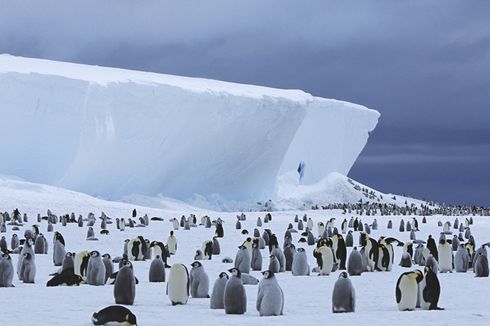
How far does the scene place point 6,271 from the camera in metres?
9.89

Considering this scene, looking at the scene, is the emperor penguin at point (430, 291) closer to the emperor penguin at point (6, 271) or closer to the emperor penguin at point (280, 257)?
the emperor penguin at point (280, 257)

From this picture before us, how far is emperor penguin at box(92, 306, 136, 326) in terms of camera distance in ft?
21.1

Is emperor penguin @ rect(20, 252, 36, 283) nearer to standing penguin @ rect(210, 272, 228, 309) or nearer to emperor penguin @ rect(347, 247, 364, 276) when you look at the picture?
standing penguin @ rect(210, 272, 228, 309)

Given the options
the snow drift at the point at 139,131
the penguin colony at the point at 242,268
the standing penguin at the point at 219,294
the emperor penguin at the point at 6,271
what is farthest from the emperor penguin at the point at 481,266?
the snow drift at the point at 139,131

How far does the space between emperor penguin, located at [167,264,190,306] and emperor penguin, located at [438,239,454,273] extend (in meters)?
5.68

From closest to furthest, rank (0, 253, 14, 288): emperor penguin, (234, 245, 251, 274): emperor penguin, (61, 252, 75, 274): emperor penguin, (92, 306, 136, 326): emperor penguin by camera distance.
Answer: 1. (92, 306, 136, 326): emperor penguin
2. (0, 253, 14, 288): emperor penguin
3. (61, 252, 75, 274): emperor penguin
4. (234, 245, 251, 274): emperor penguin

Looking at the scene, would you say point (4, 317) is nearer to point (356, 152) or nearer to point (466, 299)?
point (466, 299)

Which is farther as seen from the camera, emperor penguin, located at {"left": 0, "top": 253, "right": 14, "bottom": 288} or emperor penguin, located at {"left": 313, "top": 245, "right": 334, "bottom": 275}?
emperor penguin, located at {"left": 313, "top": 245, "right": 334, "bottom": 275}

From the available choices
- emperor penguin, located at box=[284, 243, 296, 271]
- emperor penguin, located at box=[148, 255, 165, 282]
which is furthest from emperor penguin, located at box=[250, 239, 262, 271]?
emperor penguin, located at box=[148, 255, 165, 282]

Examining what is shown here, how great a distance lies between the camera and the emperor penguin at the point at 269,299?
755 centimetres

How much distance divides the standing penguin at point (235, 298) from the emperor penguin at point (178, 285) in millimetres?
755

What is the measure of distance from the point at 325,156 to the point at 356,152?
9.97 feet

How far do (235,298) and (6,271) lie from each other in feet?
11.7

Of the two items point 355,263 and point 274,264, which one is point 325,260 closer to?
point 355,263
